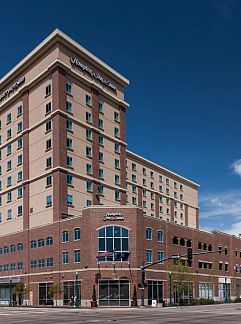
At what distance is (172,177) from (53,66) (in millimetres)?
69659

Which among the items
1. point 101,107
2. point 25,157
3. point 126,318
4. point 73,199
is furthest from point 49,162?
point 126,318

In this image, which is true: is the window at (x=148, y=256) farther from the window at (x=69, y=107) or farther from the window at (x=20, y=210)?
the window at (x=69, y=107)

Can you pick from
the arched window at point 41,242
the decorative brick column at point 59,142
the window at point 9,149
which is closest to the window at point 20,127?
the window at point 9,149

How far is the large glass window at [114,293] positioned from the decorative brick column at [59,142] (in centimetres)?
1444

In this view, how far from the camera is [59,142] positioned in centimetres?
8750

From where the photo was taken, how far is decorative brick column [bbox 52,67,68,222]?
8619 centimetres

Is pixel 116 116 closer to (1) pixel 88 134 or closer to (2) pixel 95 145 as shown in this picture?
(2) pixel 95 145

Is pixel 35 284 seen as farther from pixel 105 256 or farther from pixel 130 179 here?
pixel 130 179

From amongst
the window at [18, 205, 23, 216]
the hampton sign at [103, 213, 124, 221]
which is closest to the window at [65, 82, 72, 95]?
the window at [18, 205, 23, 216]

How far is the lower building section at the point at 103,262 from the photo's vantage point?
7862 centimetres

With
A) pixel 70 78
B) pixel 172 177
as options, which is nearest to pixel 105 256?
pixel 70 78

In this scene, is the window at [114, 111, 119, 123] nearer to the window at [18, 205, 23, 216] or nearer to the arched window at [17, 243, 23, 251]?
the window at [18, 205, 23, 216]

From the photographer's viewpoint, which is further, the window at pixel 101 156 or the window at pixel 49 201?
the window at pixel 101 156

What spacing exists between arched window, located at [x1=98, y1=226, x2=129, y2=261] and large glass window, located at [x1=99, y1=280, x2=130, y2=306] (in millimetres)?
3610
